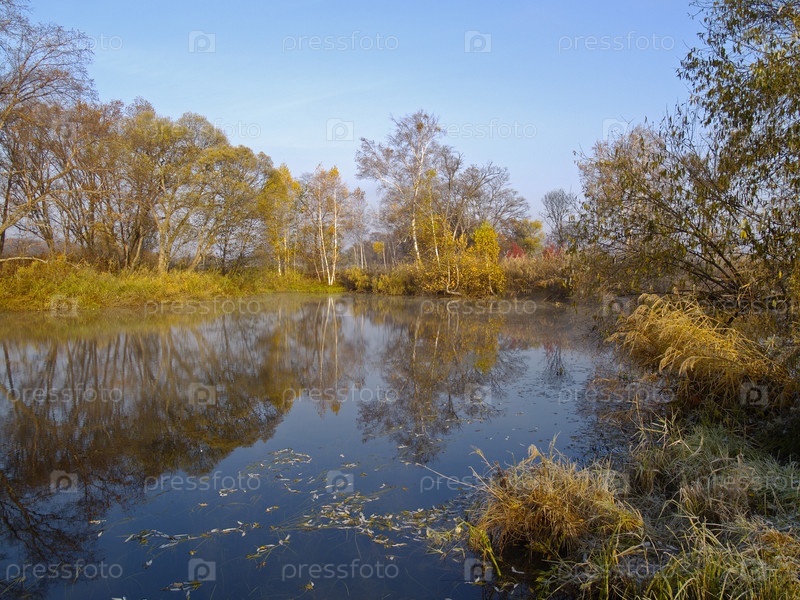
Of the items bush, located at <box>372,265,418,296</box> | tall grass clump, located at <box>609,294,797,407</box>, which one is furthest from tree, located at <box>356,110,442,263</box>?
tall grass clump, located at <box>609,294,797,407</box>

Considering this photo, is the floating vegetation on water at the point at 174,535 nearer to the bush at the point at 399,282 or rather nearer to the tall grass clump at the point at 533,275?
the tall grass clump at the point at 533,275

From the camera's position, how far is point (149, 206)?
2377 cm

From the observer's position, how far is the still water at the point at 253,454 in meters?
3.55

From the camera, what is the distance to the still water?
11.6ft

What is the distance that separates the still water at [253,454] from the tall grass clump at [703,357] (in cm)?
134

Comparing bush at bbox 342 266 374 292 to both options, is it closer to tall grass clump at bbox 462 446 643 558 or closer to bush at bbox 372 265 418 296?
bush at bbox 372 265 418 296

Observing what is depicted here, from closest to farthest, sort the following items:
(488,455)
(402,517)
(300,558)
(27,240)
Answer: (300,558), (402,517), (488,455), (27,240)

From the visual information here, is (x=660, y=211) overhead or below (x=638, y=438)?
overhead

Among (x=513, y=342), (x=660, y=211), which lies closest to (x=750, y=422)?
(x=660, y=211)

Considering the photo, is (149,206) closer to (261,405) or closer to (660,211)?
(261,405)

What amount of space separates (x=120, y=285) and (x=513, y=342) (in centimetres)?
1576

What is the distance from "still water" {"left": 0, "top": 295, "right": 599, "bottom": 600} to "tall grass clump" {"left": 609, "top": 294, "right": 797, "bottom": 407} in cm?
134

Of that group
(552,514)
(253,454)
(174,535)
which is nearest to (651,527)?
(552,514)

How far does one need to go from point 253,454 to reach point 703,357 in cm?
539
